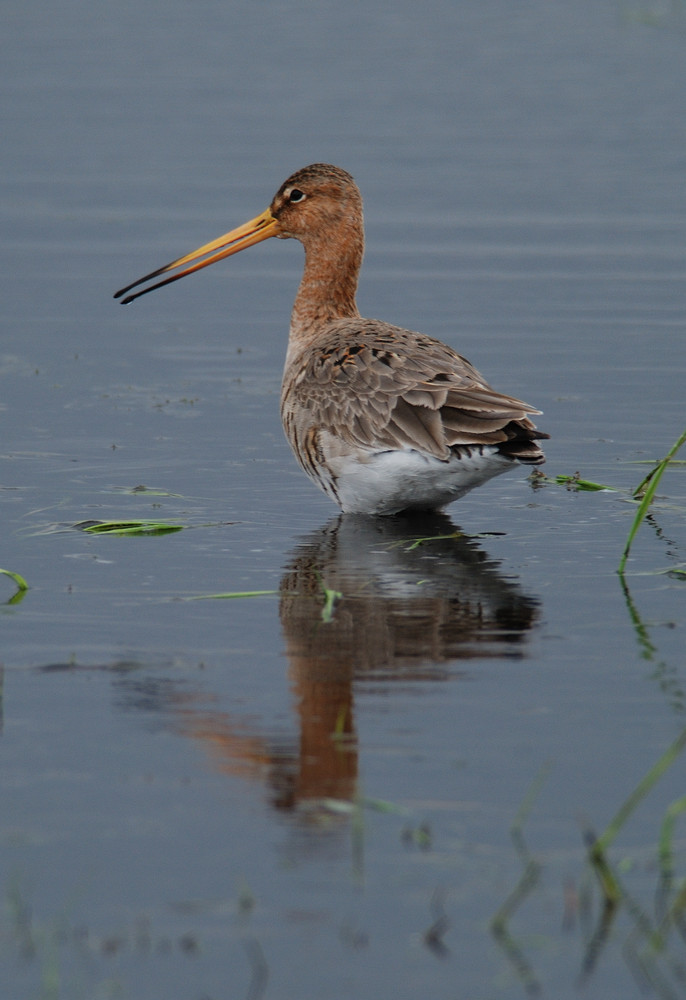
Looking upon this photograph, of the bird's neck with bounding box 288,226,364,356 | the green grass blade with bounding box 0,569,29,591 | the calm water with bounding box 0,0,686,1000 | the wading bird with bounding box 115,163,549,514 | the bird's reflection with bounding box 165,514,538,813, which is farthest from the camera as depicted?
the bird's neck with bounding box 288,226,364,356

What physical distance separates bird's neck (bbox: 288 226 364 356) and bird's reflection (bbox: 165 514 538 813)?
59.6 inches

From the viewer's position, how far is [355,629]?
615 centimetres

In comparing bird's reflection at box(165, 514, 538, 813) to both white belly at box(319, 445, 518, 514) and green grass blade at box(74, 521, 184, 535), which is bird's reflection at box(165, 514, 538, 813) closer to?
white belly at box(319, 445, 518, 514)

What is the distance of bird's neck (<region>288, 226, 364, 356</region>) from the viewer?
908 cm

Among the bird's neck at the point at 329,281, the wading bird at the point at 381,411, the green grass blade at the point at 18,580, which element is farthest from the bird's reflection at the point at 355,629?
the bird's neck at the point at 329,281

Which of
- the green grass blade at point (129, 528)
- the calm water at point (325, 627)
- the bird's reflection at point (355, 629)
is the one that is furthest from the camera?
the green grass blade at point (129, 528)

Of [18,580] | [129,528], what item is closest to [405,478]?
[129,528]

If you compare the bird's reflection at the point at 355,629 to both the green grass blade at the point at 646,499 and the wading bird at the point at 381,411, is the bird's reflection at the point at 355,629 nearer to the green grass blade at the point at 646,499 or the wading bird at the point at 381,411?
the wading bird at the point at 381,411

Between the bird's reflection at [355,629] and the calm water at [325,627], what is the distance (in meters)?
0.02

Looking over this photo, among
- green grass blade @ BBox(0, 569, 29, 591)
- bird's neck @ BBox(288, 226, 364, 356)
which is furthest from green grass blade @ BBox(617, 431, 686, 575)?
green grass blade @ BBox(0, 569, 29, 591)

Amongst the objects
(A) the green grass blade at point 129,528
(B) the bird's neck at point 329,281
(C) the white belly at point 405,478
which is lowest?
(A) the green grass blade at point 129,528

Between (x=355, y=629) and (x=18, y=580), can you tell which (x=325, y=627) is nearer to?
(x=355, y=629)

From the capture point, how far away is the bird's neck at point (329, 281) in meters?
9.08

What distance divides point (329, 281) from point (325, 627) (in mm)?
3451
